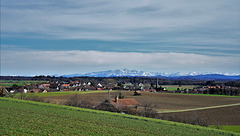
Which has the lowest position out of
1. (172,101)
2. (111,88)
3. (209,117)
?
(209,117)

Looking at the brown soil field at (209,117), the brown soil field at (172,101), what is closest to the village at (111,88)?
the brown soil field at (172,101)

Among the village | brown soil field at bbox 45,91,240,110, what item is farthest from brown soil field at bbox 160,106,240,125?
the village

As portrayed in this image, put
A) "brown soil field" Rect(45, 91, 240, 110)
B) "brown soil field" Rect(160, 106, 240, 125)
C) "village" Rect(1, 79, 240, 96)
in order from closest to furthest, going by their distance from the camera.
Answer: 1. "brown soil field" Rect(160, 106, 240, 125)
2. "brown soil field" Rect(45, 91, 240, 110)
3. "village" Rect(1, 79, 240, 96)

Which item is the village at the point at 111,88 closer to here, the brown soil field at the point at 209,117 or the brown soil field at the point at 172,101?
the brown soil field at the point at 172,101

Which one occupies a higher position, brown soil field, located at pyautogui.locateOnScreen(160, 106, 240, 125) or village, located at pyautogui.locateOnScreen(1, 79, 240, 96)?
village, located at pyautogui.locateOnScreen(1, 79, 240, 96)

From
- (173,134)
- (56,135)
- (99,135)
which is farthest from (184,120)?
(56,135)

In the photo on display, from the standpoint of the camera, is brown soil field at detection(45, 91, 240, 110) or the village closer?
brown soil field at detection(45, 91, 240, 110)

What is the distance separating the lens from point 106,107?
42.8 metres

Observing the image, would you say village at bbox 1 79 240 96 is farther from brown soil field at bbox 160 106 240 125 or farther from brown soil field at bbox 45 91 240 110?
brown soil field at bbox 160 106 240 125

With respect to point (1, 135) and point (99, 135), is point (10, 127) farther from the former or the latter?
point (99, 135)

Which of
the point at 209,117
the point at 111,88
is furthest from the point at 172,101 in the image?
the point at 111,88

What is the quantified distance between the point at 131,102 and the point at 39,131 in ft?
122

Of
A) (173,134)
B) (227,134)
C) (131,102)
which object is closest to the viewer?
(173,134)

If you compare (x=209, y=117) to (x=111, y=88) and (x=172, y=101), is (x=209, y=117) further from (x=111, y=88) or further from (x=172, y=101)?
(x=111, y=88)
